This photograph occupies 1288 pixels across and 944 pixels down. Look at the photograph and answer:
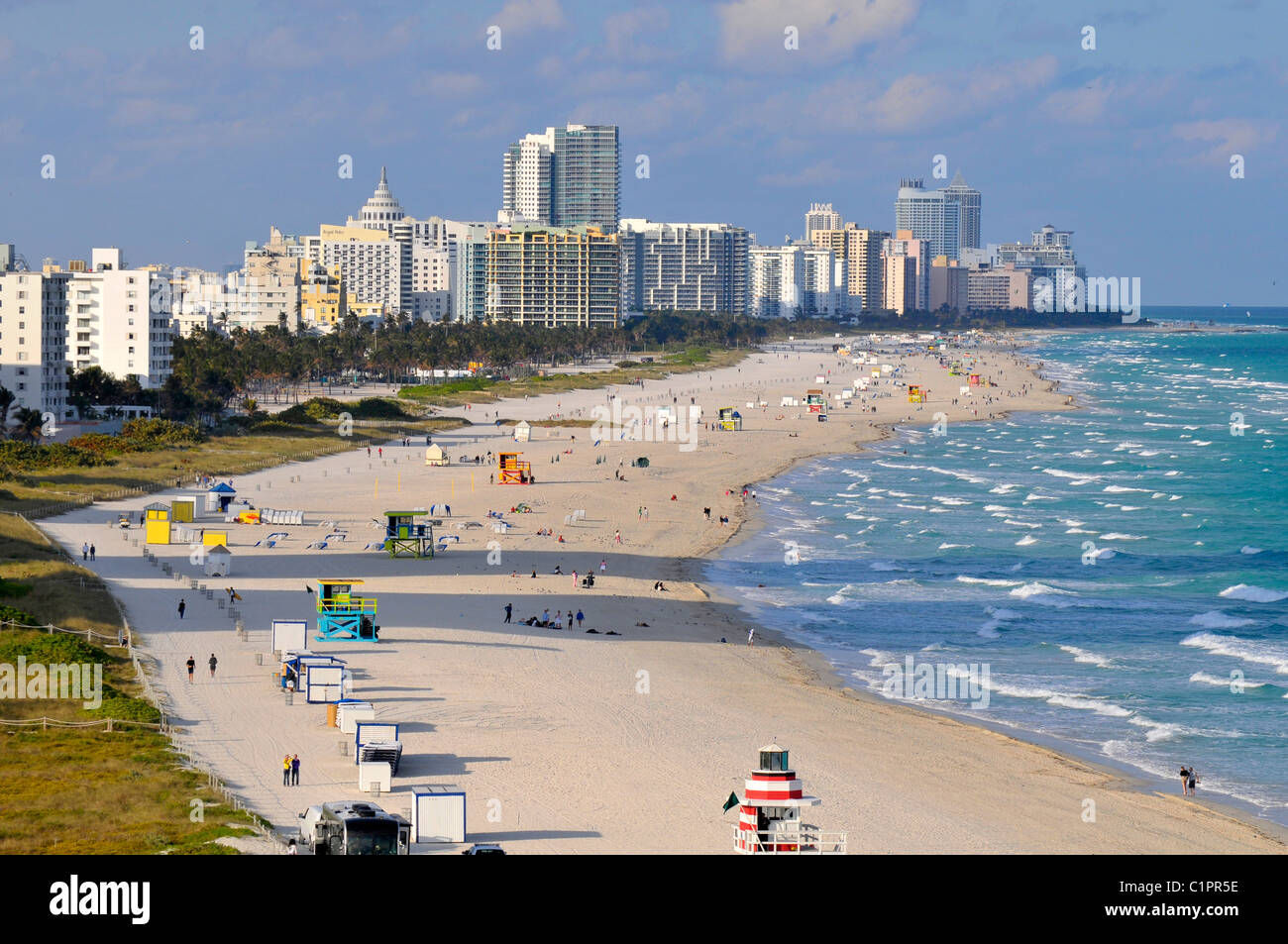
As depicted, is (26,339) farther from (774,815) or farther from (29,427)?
(774,815)

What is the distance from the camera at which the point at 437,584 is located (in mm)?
51781

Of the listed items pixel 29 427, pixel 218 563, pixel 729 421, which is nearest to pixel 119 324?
pixel 29 427

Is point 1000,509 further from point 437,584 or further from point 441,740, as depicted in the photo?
point 441,740

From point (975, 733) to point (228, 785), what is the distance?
1784cm

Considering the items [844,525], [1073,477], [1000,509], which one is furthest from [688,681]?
[1073,477]

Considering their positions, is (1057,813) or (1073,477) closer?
(1057,813)

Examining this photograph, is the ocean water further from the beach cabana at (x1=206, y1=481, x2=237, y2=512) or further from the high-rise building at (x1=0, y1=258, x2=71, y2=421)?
the high-rise building at (x1=0, y1=258, x2=71, y2=421)

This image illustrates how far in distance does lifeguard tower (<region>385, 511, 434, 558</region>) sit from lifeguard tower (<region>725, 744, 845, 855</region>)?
37.2m

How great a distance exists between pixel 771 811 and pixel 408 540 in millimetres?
37761

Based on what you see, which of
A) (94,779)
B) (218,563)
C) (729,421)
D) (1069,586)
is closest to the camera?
(94,779)

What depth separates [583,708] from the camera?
3616cm

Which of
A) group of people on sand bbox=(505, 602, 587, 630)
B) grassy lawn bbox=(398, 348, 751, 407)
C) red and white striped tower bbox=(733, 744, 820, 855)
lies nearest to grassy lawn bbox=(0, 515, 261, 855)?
red and white striped tower bbox=(733, 744, 820, 855)
